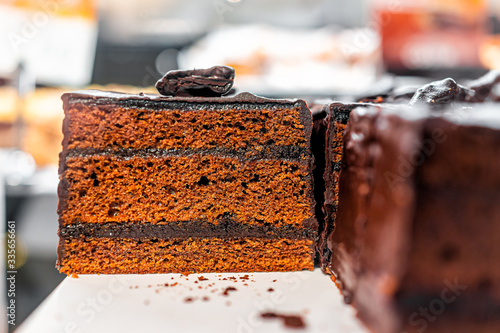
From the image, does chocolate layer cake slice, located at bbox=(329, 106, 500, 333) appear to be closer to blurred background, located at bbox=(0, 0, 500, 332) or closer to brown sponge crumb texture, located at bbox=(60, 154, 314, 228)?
brown sponge crumb texture, located at bbox=(60, 154, 314, 228)

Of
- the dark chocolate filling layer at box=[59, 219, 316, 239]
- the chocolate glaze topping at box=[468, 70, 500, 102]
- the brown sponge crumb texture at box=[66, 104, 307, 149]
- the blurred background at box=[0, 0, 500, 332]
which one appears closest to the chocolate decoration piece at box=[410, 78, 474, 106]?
the chocolate glaze topping at box=[468, 70, 500, 102]

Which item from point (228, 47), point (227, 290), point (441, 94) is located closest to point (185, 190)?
point (227, 290)

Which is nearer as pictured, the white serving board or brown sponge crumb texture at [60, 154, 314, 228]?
the white serving board

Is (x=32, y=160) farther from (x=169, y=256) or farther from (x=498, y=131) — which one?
(x=498, y=131)

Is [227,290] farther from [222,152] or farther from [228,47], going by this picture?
[228,47]

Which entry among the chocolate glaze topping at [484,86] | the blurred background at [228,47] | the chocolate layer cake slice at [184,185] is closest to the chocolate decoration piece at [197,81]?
the chocolate layer cake slice at [184,185]
